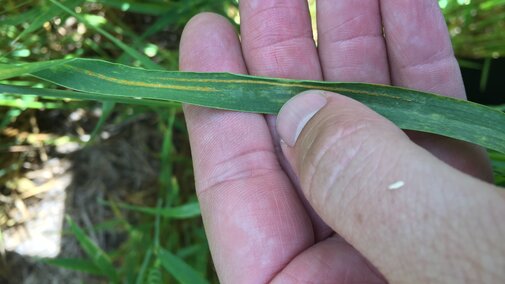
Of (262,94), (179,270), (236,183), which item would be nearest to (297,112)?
(262,94)

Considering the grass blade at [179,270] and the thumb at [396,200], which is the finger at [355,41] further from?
the grass blade at [179,270]

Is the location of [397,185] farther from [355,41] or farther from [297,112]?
[355,41]

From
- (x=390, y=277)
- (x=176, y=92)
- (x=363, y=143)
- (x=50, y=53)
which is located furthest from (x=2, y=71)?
(x=390, y=277)

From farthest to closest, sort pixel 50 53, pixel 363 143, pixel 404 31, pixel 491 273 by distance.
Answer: pixel 50 53 < pixel 404 31 < pixel 363 143 < pixel 491 273

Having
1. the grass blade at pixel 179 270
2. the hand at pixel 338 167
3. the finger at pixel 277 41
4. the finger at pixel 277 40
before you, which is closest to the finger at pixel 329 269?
the hand at pixel 338 167

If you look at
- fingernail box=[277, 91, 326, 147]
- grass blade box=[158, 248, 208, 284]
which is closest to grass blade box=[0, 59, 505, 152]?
fingernail box=[277, 91, 326, 147]

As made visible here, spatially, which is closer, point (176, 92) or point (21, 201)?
point (176, 92)

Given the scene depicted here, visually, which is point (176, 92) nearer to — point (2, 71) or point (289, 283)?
point (2, 71)
